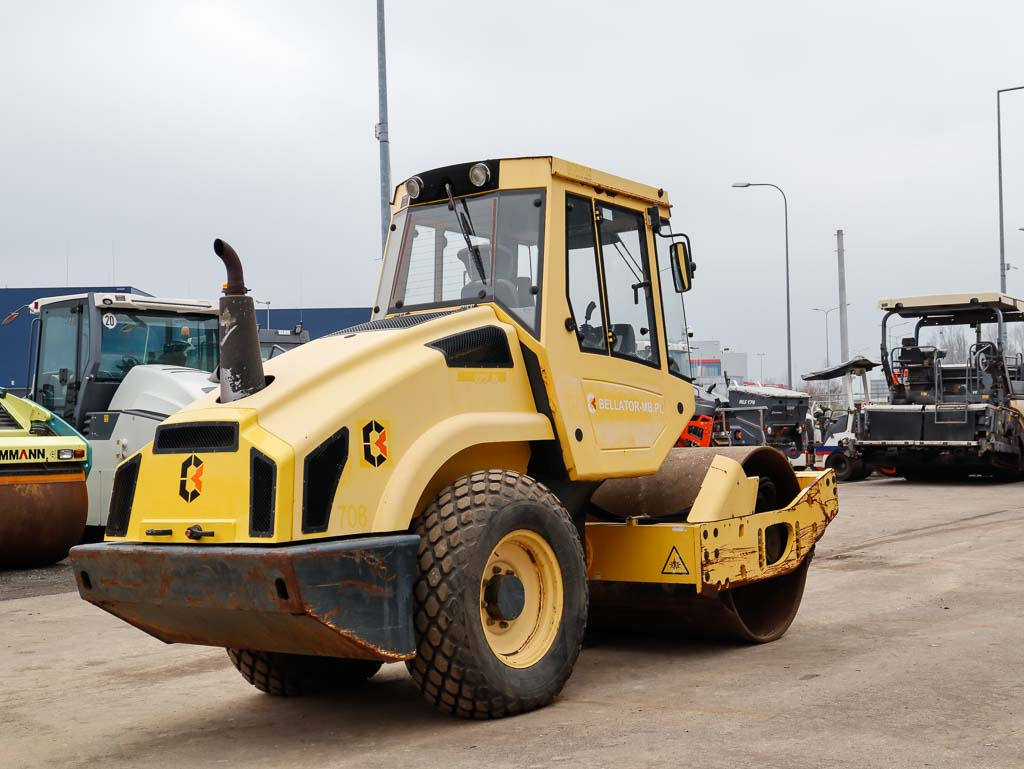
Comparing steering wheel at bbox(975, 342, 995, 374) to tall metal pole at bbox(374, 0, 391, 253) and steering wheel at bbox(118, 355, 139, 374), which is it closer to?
tall metal pole at bbox(374, 0, 391, 253)

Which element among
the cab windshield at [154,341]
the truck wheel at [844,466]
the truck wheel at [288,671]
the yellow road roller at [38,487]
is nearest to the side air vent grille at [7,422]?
the yellow road roller at [38,487]

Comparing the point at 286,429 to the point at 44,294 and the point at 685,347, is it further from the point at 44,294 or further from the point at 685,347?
the point at 44,294

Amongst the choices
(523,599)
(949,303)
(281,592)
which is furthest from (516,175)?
(949,303)

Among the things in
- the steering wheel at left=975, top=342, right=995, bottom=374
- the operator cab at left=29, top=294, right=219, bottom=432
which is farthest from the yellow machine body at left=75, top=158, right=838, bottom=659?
the steering wheel at left=975, top=342, right=995, bottom=374

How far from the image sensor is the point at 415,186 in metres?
6.85

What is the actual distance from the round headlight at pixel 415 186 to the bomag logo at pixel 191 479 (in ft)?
7.51

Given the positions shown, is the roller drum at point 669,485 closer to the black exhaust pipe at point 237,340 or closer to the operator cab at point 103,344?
the black exhaust pipe at point 237,340

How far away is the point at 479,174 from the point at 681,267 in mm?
1360

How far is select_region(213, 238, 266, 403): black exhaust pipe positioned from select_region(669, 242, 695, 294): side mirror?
276cm

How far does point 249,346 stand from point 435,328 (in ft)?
3.15

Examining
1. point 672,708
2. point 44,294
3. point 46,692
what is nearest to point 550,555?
point 672,708

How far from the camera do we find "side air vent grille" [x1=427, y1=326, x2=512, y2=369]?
5723 mm

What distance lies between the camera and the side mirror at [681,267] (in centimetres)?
710

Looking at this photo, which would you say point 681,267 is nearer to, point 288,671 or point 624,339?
point 624,339
